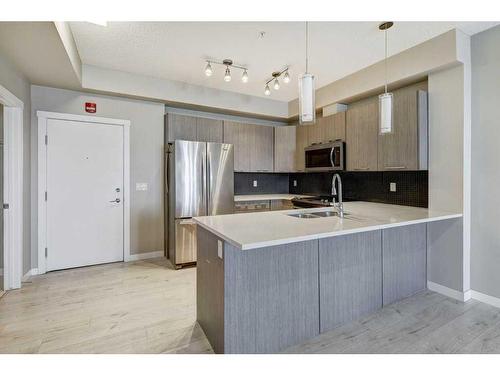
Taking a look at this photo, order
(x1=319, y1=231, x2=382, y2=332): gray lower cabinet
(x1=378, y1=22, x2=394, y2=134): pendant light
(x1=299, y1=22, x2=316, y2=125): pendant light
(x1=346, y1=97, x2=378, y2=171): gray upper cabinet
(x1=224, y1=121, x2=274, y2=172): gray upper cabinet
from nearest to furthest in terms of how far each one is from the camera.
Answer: (x1=299, y1=22, x2=316, y2=125): pendant light, (x1=319, y1=231, x2=382, y2=332): gray lower cabinet, (x1=378, y1=22, x2=394, y2=134): pendant light, (x1=346, y1=97, x2=378, y2=171): gray upper cabinet, (x1=224, y1=121, x2=274, y2=172): gray upper cabinet

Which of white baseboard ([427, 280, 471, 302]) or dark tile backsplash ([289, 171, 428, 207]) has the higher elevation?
dark tile backsplash ([289, 171, 428, 207])

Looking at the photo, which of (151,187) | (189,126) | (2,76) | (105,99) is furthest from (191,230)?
(2,76)

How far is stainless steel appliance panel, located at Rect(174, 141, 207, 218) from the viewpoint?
352cm

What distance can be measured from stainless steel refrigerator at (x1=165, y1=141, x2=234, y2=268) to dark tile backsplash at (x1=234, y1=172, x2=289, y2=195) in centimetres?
86

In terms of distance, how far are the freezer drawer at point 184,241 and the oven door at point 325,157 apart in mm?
2111

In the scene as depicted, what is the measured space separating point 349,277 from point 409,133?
175 centimetres

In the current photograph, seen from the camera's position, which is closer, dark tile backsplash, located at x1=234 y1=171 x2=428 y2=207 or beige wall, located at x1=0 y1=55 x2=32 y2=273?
beige wall, located at x1=0 y1=55 x2=32 y2=273

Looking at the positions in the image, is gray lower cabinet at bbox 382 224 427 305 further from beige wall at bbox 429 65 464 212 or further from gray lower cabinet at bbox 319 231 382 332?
beige wall at bbox 429 65 464 212

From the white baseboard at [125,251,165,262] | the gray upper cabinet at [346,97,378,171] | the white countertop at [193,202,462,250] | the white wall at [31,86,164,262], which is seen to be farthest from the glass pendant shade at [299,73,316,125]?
the white baseboard at [125,251,165,262]

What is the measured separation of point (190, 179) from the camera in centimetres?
358

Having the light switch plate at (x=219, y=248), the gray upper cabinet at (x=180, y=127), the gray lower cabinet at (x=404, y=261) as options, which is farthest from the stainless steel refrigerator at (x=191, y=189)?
the gray lower cabinet at (x=404, y=261)

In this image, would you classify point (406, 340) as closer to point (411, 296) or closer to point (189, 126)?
point (411, 296)

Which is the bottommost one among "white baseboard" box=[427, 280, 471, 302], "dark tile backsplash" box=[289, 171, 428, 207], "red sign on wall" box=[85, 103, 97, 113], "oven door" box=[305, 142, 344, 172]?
"white baseboard" box=[427, 280, 471, 302]

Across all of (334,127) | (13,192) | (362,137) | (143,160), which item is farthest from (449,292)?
(13,192)
